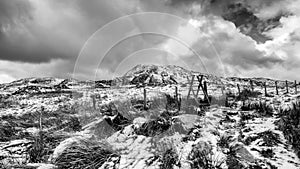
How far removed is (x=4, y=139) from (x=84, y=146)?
355cm

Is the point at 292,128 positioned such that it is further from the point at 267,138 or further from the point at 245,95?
the point at 245,95

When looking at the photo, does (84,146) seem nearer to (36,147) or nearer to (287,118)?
(36,147)

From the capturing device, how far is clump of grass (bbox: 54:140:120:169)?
16.4 ft

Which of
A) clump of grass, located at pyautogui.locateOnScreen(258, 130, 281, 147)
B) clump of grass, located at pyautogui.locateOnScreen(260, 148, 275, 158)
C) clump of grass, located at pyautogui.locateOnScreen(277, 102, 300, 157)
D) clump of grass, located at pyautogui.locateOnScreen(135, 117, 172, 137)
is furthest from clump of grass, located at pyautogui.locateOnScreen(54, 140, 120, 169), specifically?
clump of grass, located at pyautogui.locateOnScreen(277, 102, 300, 157)

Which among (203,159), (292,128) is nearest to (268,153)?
(292,128)

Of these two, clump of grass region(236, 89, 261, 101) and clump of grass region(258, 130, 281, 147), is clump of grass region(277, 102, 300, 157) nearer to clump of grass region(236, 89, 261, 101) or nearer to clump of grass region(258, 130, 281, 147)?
clump of grass region(258, 130, 281, 147)

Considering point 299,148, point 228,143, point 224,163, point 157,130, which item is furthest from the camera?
point 157,130

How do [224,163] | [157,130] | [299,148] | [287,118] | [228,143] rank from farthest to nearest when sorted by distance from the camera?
[287,118], [157,130], [228,143], [299,148], [224,163]

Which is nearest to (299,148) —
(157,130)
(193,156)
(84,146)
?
(193,156)

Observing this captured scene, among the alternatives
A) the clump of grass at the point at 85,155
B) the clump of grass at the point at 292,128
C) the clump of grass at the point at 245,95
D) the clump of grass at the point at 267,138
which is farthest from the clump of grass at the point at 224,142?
→ the clump of grass at the point at 245,95

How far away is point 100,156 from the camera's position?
5.32 m

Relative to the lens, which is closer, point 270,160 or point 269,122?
point 270,160

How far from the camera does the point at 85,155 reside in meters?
5.30

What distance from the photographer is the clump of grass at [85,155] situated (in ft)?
16.4
